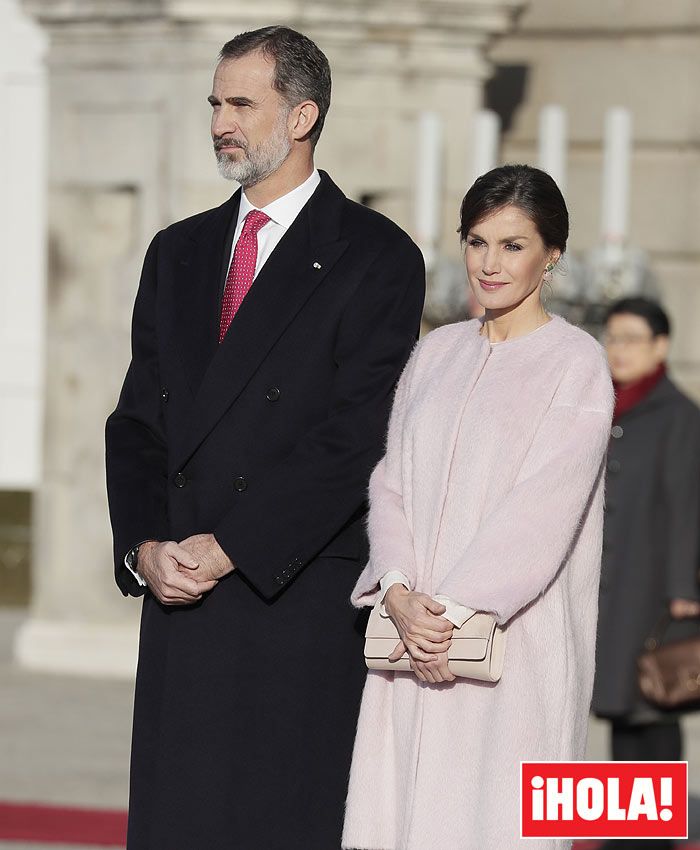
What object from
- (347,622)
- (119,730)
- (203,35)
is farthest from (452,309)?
(347,622)

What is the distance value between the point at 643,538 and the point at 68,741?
104 inches

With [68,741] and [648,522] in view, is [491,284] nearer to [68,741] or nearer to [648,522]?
[648,522]

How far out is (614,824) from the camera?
476cm

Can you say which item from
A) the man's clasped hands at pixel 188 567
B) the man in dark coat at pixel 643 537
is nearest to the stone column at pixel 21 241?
the man in dark coat at pixel 643 537

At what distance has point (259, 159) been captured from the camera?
4.06m

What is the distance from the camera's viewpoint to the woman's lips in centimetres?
384

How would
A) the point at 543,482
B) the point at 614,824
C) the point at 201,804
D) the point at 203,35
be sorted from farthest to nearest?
the point at 203,35, the point at 614,824, the point at 201,804, the point at 543,482

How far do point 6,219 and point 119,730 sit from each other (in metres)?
3.42

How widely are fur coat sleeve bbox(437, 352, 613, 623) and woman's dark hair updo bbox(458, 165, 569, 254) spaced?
0.32 m

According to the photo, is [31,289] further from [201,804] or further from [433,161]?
[201,804]

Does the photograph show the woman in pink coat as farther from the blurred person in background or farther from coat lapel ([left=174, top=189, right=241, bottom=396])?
the blurred person in background

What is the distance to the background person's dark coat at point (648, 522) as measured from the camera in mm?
6340

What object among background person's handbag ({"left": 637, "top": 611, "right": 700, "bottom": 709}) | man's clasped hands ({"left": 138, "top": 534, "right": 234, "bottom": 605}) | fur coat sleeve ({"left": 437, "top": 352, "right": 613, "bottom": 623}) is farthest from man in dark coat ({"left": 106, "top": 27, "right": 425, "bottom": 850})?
background person's handbag ({"left": 637, "top": 611, "right": 700, "bottom": 709})

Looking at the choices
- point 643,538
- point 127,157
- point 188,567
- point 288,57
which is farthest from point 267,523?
point 127,157
